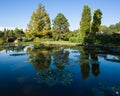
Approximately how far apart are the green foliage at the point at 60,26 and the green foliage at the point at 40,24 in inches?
82.6

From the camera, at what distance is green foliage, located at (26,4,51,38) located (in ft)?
180

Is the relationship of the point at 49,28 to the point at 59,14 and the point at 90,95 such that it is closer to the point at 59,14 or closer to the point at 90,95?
the point at 59,14

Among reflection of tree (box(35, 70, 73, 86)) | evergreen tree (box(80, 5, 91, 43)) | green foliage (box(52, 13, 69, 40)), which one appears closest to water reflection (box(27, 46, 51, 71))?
reflection of tree (box(35, 70, 73, 86))

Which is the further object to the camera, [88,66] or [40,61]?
[40,61]

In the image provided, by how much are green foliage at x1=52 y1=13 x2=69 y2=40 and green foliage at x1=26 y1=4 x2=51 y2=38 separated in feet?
6.89

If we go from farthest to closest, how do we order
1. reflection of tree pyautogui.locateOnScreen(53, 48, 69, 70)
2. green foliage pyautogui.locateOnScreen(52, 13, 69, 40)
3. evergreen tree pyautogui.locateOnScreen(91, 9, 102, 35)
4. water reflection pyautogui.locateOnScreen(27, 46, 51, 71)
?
1. green foliage pyautogui.locateOnScreen(52, 13, 69, 40)
2. evergreen tree pyautogui.locateOnScreen(91, 9, 102, 35)
3. reflection of tree pyautogui.locateOnScreen(53, 48, 69, 70)
4. water reflection pyautogui.locateOnScreen(27, 46, 51, 71)

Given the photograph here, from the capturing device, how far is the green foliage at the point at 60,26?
55844mm

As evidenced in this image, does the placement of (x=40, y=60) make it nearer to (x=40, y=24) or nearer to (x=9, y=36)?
(x=40, y=24)

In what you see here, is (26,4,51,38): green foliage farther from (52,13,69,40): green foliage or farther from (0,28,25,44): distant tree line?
(0,28,25,44): distant tree line

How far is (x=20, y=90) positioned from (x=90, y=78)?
486 centimetres

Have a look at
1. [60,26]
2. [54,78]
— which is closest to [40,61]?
[54,78]

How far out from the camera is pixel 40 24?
55.2 meters

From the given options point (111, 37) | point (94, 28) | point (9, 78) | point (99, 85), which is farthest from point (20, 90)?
point (94, 28)

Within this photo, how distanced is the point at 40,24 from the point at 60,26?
647 centimetres
